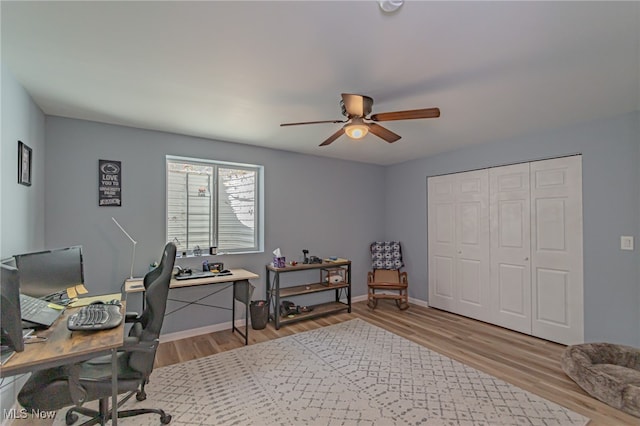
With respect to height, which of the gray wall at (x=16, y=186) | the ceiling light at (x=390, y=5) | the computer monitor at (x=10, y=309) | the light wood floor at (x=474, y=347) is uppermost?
the ceiling light at (x=390, y=5)

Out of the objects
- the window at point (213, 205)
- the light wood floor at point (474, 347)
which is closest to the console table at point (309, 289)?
the light wood floor at point (474, 347)

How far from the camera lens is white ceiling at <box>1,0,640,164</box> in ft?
4.87

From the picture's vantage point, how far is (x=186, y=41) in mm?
1702

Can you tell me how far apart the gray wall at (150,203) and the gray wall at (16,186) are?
0.27m

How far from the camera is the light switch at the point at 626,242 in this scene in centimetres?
286

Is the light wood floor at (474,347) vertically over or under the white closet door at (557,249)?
under

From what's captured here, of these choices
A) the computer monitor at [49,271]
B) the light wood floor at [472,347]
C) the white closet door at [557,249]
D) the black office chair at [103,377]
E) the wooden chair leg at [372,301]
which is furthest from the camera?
the wooden chair leg at [372,301]

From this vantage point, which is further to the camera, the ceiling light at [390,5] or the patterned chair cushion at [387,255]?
the patterned chair cushion at [387,255]

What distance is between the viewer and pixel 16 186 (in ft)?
6.98

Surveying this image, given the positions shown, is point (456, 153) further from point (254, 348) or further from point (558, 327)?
point (254, 348)

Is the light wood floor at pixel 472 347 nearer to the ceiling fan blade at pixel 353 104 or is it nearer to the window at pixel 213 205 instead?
the window at pixel 213 205

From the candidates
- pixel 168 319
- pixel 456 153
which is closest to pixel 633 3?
pixel 456 153

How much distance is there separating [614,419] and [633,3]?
8.65ft

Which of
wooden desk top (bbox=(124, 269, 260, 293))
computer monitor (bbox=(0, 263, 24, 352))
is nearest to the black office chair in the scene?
computer monitor (bbox=(0, 263, 24, 352))
